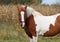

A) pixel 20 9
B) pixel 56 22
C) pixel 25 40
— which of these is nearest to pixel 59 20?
pixel 56 22

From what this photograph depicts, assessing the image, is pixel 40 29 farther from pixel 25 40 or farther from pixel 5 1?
pixel 5 1

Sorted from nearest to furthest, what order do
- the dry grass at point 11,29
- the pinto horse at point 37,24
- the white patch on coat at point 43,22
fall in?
the pinto horse at point 37,24
the white patch on coat at point 43,22
the dry grass at point 11,29

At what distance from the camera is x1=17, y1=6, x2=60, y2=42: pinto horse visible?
7535 mm

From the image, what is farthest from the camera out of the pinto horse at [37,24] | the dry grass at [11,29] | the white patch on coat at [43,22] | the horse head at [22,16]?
the dry grass at [11,29]

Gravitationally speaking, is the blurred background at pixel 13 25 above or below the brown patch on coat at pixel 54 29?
below

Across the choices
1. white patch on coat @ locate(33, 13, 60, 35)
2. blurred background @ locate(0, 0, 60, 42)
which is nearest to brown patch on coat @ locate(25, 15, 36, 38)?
white patch on coat @ locate(33, 13, 60, 35)

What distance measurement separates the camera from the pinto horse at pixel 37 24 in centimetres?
754

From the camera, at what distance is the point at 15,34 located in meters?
10.9

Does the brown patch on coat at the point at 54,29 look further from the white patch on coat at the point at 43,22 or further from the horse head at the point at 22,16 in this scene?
the horse head at the point at 22,16

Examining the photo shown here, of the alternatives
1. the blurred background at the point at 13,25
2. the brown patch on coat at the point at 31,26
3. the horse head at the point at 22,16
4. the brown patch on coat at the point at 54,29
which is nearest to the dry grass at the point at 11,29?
the blurred background at the point at 13,25

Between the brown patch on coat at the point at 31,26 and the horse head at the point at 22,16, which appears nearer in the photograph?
the horse head at the point at 22,16

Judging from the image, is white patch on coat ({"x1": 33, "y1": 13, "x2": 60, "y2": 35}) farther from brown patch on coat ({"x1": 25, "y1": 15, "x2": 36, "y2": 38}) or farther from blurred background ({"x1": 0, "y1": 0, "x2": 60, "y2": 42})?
blurred background ({"x1": 0, "y1": 0, "x2": 60, "y2": 42})

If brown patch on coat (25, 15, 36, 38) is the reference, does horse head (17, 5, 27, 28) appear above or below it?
above

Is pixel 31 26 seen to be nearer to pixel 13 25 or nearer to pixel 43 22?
pixel 43 22
